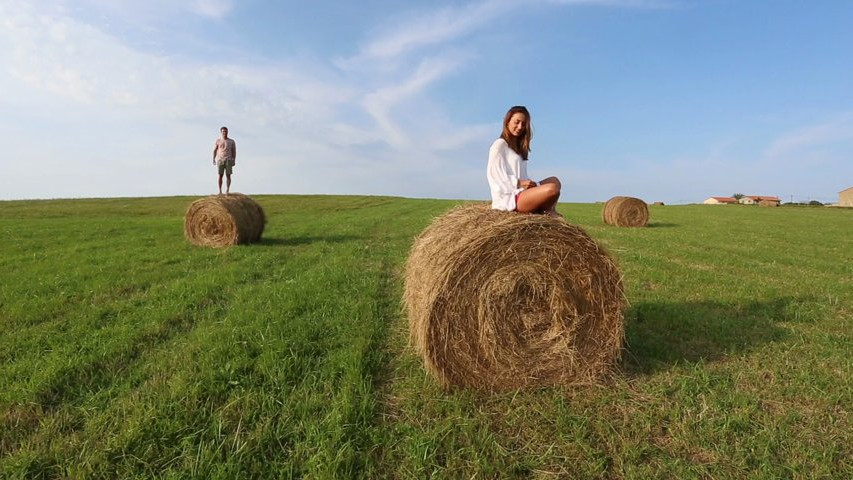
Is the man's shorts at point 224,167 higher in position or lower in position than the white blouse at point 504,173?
higher

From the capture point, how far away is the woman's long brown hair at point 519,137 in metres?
5.15

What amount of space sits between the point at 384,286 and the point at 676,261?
7747 millimetres

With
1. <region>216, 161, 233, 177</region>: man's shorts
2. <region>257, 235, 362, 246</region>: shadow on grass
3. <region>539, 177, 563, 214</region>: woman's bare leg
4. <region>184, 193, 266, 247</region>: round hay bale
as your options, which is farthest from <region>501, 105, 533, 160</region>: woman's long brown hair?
<region>216, 161, 233, 177</region>: man's shorts

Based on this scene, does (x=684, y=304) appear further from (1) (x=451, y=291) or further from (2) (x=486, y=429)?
(2) (x=486, y=429)

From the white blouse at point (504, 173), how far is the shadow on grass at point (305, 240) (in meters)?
9.62

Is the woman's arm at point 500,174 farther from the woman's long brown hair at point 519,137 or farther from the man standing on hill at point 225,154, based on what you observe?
the man standing on hill at point 225,154

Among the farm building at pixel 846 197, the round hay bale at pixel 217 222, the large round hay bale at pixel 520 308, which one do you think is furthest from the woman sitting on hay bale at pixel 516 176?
the farm building at pixel 846 197

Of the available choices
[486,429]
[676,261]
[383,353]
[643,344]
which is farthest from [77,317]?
[676,261]

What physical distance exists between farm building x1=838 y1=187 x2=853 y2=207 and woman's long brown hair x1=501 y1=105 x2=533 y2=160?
91105 mm

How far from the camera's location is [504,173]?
502 centimetres

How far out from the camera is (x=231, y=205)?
40.4ft

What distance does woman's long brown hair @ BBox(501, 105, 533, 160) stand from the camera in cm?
515

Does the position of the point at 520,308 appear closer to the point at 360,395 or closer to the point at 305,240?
the point at 360,395

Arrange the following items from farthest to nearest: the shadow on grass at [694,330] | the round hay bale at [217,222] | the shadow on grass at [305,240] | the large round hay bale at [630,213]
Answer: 1. the large round hay bale at [630,213]
2. the shadow on grass at [305,240]
3. the round hay bale at [217,222]
4. the shadow on grass at [694,330]
